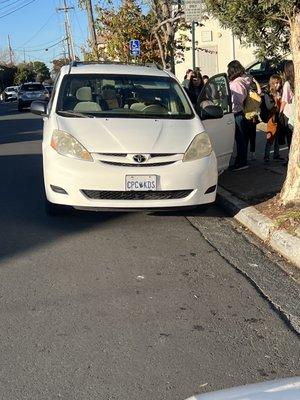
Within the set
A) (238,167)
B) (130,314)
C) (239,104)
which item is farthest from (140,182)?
(239,104)

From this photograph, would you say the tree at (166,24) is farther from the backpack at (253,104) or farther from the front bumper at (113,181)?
the front bumper at (113,181)

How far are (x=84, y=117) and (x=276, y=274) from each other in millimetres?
2974

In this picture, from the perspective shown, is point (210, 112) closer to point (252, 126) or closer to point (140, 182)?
point (140, 182)

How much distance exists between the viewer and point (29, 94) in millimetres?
36281

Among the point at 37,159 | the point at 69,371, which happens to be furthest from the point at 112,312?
the point at 37,159

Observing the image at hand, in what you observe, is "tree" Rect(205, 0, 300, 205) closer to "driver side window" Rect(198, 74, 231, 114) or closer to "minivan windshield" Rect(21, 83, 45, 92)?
"driver side window" Rect(198, 74, 231, 114)

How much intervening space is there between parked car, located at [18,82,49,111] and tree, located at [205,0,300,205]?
93.6 feet

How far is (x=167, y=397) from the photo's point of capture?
311 cm

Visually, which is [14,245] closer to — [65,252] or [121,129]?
[65,252]

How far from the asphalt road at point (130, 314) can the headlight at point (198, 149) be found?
823mm

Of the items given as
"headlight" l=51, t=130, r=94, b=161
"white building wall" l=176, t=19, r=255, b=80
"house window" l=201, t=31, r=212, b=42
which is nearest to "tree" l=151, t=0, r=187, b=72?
"headlight" l=51, t=130, r=94, b=161

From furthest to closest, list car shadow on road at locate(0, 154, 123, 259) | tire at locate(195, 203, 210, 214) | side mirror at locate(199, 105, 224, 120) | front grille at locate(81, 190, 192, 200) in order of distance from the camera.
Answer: side mirror at locate(199, 105, 224, 120) < tire at locate(195, 203, 210, 214) < front grille at locate(81, 190, 192, 200) < car shadow on road at locate(0, 154, 123, 259)

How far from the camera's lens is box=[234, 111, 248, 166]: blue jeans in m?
9.54

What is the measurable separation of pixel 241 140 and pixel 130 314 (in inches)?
234
